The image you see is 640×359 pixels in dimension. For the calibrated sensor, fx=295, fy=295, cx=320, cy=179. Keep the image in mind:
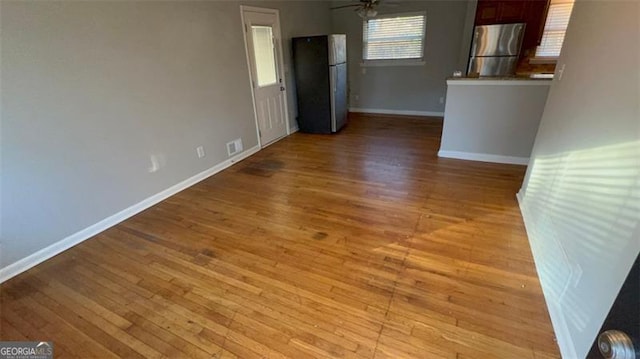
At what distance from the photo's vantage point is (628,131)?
124 centimetres

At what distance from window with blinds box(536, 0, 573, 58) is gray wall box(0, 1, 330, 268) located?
4.87m

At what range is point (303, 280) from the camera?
201 centimetres

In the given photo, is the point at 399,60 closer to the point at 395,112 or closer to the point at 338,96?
the point at 395,112

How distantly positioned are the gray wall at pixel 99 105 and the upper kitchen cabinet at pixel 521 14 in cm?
403

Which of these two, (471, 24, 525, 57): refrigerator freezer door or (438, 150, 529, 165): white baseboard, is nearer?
(438, 150, 529, 165): white baseboard

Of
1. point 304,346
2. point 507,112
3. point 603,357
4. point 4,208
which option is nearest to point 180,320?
point 304,346

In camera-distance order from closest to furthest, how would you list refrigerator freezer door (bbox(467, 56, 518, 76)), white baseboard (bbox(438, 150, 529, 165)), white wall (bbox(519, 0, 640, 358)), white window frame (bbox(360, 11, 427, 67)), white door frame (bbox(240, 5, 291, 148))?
1. white wall (bbox(519, 0, 640, 358))
2. white baseboard (bbox(438, 150, 529, 165))
3. white door frame (bbox(240, 5, 291, 148))
4. refrigerator freezer door (bbox(467, 56, 518, 76))
5. white window frame (bbox(360, 11, 427, 67))

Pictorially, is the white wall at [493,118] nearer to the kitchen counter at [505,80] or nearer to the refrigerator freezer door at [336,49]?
the kitchen counter at [505,80]

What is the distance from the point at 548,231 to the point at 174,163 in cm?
346

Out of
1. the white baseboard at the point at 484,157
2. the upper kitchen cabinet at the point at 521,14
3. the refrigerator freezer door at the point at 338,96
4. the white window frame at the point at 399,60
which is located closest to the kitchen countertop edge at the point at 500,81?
the white baseboard at the point at 484,157

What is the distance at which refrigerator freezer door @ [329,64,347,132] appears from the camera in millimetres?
4976

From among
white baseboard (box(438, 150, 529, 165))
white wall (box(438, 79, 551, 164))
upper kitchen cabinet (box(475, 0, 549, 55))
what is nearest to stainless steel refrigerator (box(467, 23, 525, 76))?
upper kitchen cabinet (box(475, 0, 549, 55))

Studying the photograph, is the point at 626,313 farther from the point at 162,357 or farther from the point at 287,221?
the point at 287,221

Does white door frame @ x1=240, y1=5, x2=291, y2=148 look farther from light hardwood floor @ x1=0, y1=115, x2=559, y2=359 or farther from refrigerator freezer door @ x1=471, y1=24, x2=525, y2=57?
refrigerator freezer door @ x1=471, y1=24, x2=525, y2=57
